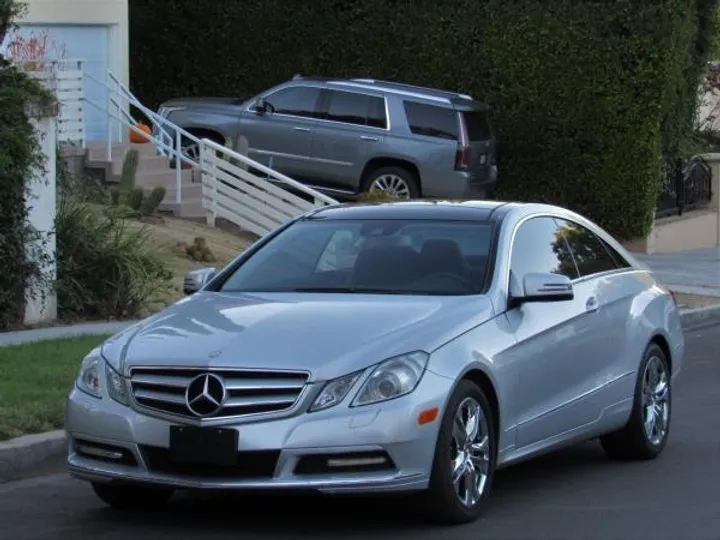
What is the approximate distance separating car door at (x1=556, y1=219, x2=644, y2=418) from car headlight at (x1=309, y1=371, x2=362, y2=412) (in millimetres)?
1949

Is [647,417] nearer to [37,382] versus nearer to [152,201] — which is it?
[37,382]

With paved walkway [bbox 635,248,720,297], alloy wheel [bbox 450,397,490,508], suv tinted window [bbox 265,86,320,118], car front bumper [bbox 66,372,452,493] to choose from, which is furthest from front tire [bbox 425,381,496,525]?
suv tinted window [bbox 265,86,320,118]

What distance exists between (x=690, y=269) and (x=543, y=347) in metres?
15.5

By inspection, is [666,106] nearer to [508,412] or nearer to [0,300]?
[0,300]

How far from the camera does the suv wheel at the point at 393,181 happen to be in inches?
890

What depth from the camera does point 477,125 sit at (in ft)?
75.3

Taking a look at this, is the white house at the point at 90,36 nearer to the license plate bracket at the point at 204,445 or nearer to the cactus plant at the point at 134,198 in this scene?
the cactus plant at the point at 134,198

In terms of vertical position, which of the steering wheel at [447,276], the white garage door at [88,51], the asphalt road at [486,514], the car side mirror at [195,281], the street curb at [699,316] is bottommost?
the street curb at [699,316]

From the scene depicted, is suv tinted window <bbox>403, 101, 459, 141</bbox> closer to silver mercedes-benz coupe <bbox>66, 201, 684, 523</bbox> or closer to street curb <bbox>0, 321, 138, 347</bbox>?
street curb <bbox>0, 321, 138, 347</bbox>

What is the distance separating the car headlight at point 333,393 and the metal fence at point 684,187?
64.2ft

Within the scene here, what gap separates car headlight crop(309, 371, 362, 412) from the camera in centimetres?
700

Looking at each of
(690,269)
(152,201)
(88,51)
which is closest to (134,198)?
(152,201)

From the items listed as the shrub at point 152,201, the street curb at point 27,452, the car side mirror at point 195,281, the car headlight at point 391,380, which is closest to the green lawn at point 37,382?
Result: the street curb at point 27,452

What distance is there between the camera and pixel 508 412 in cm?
786
